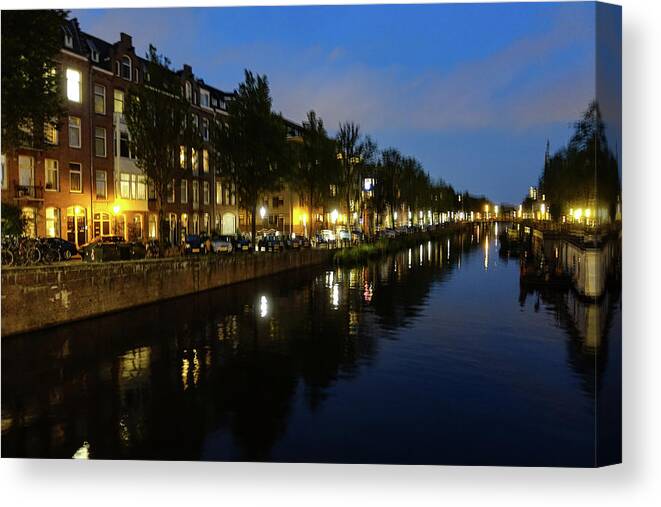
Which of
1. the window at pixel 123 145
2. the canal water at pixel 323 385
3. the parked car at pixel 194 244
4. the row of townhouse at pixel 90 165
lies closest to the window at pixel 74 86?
the row of townhouse at pixel 90 165

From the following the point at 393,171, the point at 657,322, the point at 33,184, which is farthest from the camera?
the point at 393,171

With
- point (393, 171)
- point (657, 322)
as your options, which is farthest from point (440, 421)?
point (393, 171)

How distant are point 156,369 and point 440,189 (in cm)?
13360

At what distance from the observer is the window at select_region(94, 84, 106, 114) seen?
48.3 metres

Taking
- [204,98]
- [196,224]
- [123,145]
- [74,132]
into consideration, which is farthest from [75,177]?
[204,98]

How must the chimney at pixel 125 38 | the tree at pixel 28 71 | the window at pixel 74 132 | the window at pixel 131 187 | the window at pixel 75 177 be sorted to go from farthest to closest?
the window at pixel 131 187 < the chimney at pixel 125 38 < the window at pixel 74 132 < the window at pixel 75 177 < the tree at pixel 28 71

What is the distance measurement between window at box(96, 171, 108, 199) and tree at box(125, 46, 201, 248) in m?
13.1

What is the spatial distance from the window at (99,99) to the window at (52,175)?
253 inches

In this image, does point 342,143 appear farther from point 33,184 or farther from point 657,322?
point 657,322

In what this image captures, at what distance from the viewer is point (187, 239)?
50.9 metres

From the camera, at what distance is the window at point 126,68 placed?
5128cm

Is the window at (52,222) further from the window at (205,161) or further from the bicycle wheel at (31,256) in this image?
the window at (205,161)

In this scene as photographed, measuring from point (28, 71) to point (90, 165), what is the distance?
27997mm

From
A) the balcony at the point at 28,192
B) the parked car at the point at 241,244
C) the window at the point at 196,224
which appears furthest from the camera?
the window at the point at 196,224
